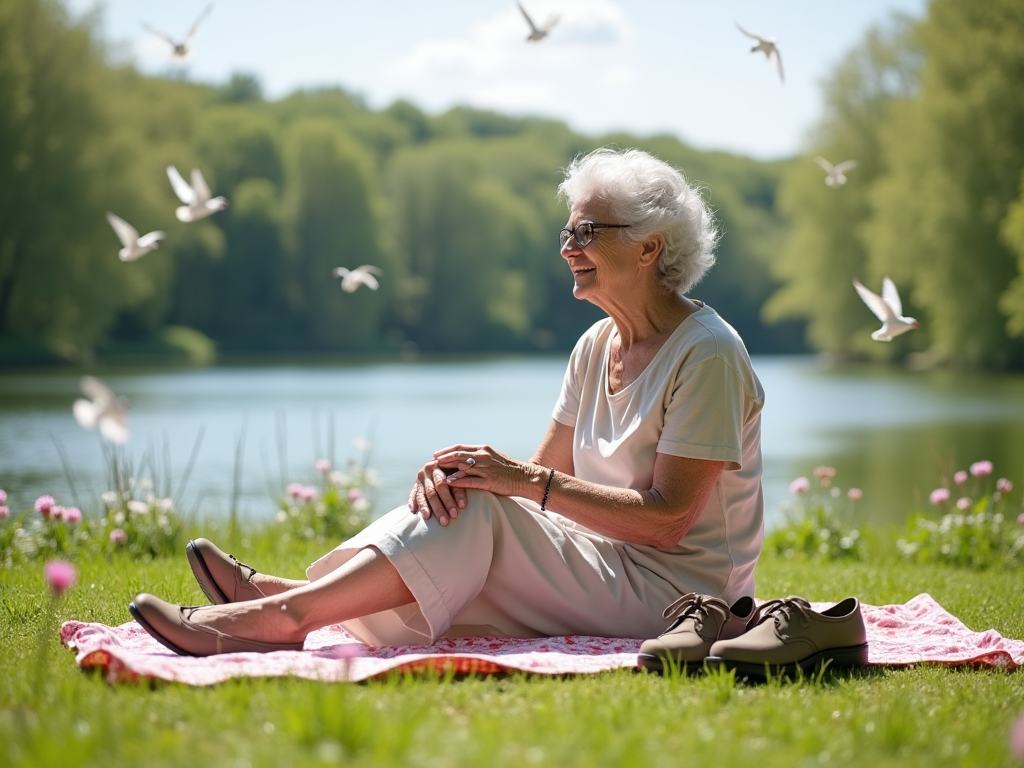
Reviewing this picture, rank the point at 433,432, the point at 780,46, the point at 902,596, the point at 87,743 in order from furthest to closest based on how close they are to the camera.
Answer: the point at 433,432 → the point at 780,46 → the point at 902,596 → the point at 87,743

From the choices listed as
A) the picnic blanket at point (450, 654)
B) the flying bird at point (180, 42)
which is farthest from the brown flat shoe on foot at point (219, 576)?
the flying bird at point (180, 42)

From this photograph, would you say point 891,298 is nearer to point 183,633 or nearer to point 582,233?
point 582,233

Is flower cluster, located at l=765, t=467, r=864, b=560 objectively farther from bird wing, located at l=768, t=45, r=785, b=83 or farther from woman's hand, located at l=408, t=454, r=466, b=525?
woman's hand, located at l=408, t=454, r=466, b=525

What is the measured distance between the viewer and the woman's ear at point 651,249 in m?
3.69

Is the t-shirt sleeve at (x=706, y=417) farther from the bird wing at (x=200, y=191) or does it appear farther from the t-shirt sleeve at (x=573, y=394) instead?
the bird wing at (x=200, y=191)

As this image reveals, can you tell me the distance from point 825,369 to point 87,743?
120 feet

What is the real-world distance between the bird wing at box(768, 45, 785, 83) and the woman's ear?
2.43m

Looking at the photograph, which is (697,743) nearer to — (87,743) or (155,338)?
(87,743)

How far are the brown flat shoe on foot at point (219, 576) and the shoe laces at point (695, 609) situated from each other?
4.04 feet

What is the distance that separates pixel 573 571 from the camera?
11.3 ft

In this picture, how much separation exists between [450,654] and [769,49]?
399cm

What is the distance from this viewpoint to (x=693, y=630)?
3.17m

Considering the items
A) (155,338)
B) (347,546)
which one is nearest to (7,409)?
(347,546)

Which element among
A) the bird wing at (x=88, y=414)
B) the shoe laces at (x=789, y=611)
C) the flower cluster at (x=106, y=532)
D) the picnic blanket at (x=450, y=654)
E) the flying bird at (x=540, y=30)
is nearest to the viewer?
the bird wing at (x=88, y=414)
